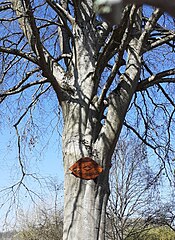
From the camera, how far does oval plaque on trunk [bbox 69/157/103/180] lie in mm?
3971

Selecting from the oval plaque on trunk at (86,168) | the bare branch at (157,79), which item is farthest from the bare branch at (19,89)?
the oval plaque on trunk at (86,168)

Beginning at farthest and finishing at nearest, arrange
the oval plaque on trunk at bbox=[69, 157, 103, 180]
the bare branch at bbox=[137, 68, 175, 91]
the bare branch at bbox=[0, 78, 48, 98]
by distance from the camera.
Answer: the bare branch at bbox=[0, 78, 48, 98] < the bare branch at bbox=[137, 68, 175, 91] < the oval plaque on trunk at bbox=[69, 157, 103, 180]

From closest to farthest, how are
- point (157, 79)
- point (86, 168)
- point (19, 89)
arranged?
point (86, 168) → point (157, 79) → point (19, 89)

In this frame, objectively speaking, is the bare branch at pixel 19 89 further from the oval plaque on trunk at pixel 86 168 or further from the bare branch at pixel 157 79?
the oval plaque on trunk at pixel 86 168

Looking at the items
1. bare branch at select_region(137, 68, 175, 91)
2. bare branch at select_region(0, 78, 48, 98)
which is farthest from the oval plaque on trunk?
bare branch at select_region(0, 78, 48, 98)

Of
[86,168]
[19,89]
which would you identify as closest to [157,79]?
[86,168]

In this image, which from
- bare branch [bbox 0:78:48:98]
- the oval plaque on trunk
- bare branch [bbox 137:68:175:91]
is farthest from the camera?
bare branch [bbox 0:78:48:98]

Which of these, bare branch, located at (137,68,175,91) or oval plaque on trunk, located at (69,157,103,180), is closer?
oval plaque on trunk, located at (69,157,103,180)

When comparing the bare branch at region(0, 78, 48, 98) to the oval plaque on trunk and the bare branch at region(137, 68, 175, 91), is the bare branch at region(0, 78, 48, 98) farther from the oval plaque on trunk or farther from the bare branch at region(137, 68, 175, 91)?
the oval plaque on trunk

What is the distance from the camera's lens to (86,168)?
4.00 metres

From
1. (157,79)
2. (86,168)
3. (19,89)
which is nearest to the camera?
(86,168)

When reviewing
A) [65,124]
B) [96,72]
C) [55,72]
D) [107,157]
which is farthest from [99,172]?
[55,72]

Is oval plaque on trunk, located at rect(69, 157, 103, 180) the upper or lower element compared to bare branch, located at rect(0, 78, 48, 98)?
lower

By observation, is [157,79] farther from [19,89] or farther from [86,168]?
[19,89]
